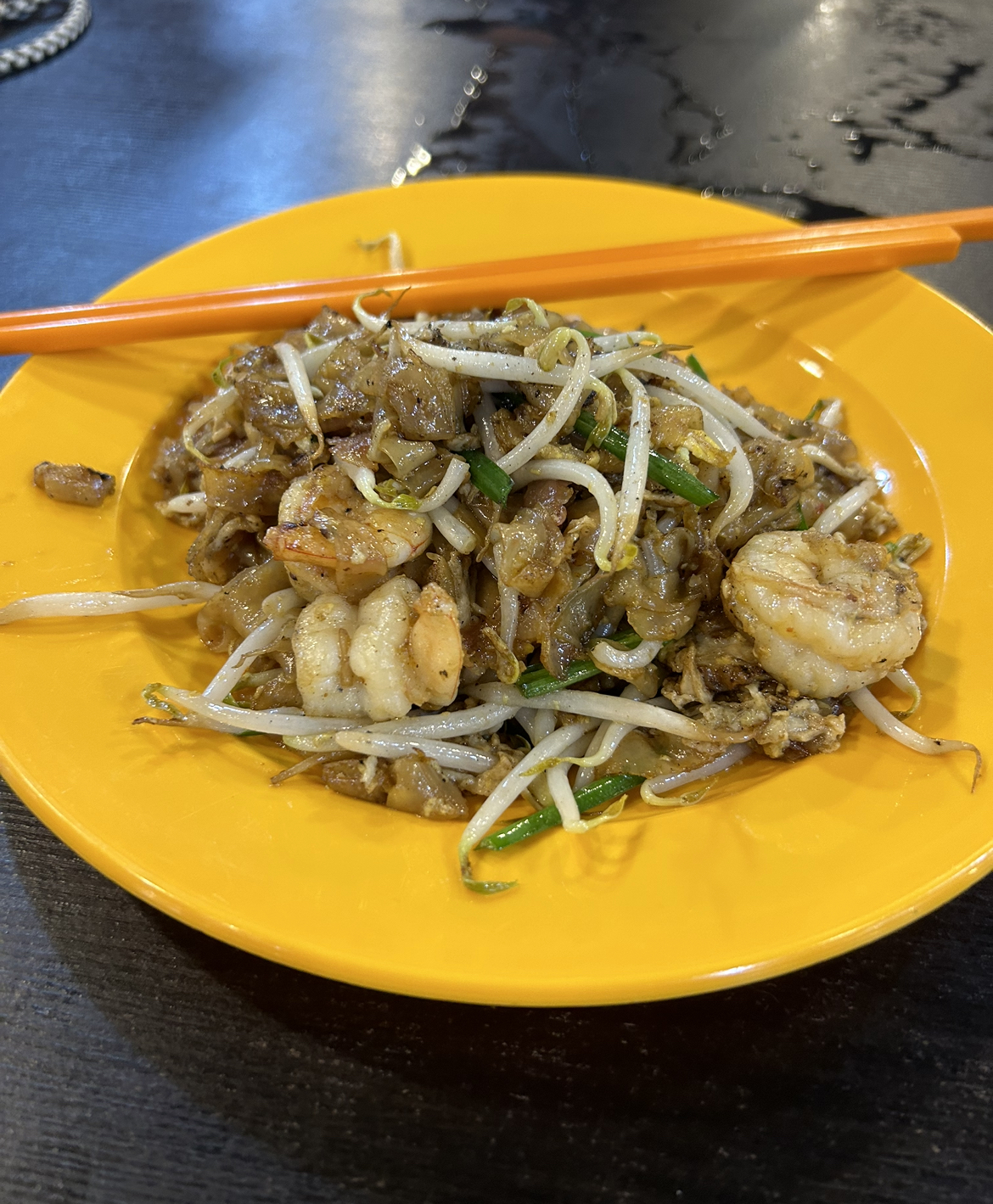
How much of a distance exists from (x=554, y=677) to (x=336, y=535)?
25.3 inches

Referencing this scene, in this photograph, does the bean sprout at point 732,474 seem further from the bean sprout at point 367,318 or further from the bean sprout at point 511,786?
the bean sprout at point 367,318

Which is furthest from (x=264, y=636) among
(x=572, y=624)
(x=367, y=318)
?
(x=367, y=318)

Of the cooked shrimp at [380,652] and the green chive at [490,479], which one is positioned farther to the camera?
the green chive at [490,479]

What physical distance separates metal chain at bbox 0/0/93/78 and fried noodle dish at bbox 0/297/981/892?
420cm

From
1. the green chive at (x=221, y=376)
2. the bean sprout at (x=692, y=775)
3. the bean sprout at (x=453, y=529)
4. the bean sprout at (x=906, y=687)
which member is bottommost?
the bean sprout at (x=692, y=775)

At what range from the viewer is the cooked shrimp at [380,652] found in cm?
178

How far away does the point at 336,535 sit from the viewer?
73.8 inches

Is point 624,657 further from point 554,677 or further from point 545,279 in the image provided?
point 545,279

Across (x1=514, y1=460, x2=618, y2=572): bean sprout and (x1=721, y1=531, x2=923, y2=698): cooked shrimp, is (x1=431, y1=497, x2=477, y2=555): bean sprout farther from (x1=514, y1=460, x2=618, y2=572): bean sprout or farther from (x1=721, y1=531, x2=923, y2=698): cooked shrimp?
(x1=721, y1=531, x2=923, y2=698): cooked shrimp

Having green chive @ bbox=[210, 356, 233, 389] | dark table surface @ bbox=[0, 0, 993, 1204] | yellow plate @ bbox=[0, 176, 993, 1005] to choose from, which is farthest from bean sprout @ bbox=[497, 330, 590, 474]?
dark table surface @ bbox=[0, 0, 993, 1204]

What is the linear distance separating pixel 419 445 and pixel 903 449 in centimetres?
146

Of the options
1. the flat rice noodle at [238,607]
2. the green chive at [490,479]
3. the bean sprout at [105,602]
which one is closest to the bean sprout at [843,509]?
the green chive at [490,479]

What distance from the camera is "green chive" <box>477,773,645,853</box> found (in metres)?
1.70

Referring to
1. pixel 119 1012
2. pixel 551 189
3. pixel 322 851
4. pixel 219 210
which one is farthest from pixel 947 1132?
pixel 219 210
